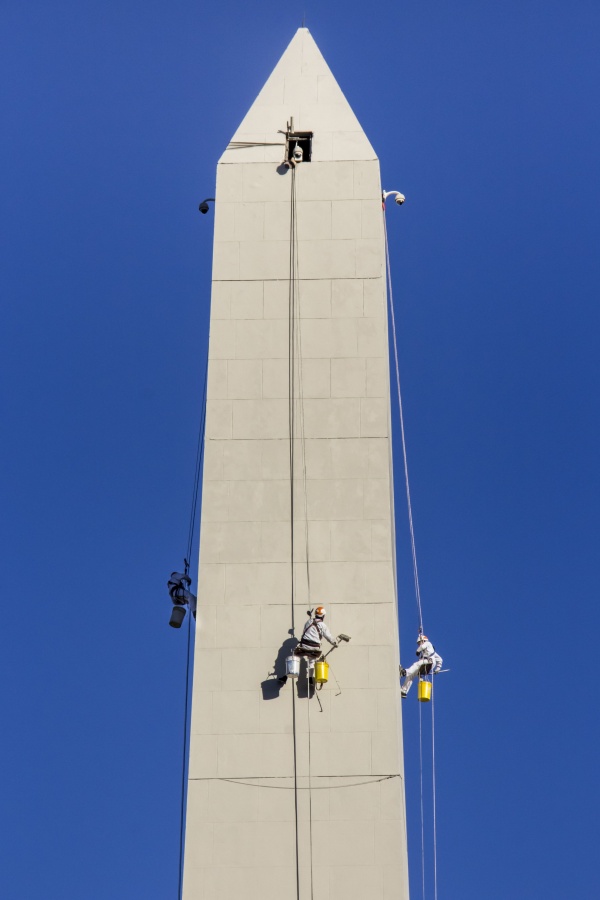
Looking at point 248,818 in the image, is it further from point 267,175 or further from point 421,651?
point 267,175

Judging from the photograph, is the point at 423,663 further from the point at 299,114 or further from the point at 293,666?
the point at 299,114

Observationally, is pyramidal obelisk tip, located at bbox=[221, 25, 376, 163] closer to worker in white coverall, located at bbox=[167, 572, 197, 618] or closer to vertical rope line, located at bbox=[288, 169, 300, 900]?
vertical rope line, located at bbox=[288, 169, 300, 900]

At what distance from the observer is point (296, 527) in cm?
3688

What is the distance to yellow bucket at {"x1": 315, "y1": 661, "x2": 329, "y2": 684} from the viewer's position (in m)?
35.1

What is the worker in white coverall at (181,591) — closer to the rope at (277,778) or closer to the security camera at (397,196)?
the rope at (277,778)

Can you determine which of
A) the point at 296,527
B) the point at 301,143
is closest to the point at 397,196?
the point at 301,143

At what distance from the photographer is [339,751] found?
34.9m

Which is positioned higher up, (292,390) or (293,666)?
(292,390)

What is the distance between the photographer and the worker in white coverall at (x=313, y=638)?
35.3 metres

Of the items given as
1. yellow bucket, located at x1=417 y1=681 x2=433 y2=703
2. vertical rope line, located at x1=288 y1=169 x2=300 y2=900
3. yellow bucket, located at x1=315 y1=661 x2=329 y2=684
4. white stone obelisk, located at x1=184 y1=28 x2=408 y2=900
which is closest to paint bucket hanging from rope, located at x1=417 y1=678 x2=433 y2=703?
yellow bucket, located at x1=417 y1=681 x2=433 y2=703

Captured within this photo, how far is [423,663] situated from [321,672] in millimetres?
3120

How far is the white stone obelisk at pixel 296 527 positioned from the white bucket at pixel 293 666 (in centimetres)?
47

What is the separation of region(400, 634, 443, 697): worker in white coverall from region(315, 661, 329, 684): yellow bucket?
247cm

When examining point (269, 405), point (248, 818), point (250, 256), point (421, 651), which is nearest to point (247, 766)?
point (248, 818)
